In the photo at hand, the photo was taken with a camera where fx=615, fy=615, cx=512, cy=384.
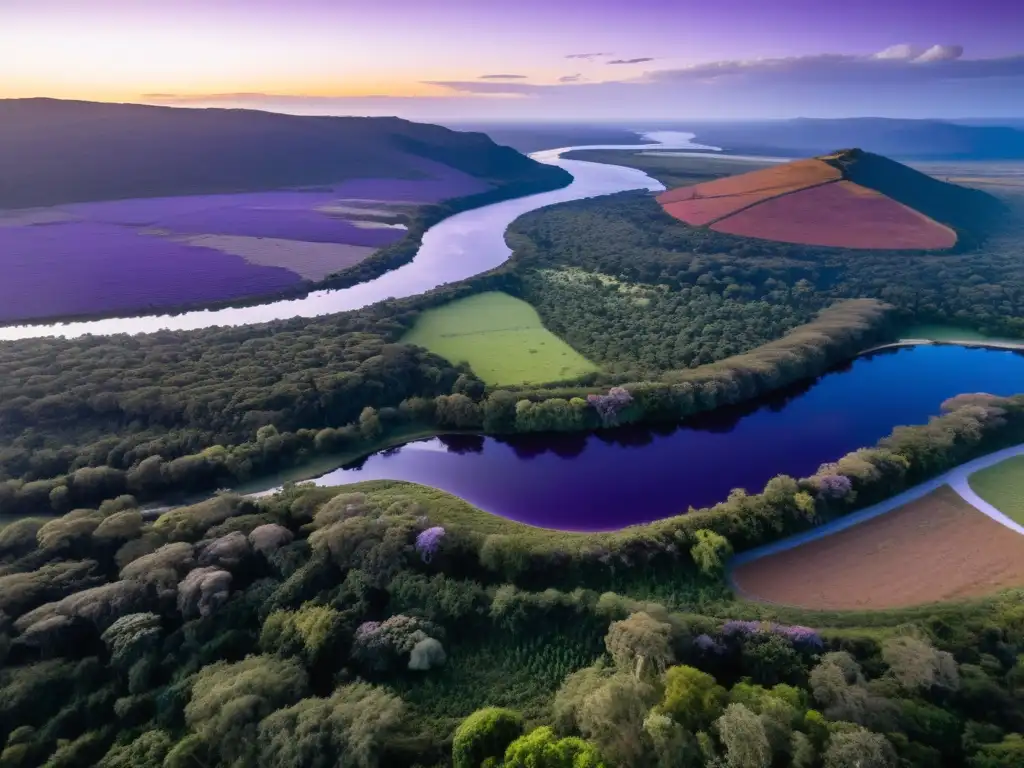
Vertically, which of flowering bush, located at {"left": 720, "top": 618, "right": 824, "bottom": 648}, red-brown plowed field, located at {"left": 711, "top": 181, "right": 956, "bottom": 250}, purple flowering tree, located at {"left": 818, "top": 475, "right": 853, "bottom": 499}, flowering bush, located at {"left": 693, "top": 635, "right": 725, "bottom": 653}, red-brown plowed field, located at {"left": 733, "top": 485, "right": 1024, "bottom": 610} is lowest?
red-brown plowed field, located at {"left": 733, "top": 485, "right": 1024, "bottom": 610}

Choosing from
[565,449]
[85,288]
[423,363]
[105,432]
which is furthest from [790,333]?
[85,288]

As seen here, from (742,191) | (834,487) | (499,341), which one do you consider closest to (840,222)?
(742,191)

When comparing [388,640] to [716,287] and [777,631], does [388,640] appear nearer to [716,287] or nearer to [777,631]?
[777,631]

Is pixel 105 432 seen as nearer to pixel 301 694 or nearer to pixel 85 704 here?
pixel 85 704

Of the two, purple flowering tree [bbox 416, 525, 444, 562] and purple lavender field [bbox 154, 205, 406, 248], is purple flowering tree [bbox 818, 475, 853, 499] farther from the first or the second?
purple lavender field [bbox 154, 205, 406, 248]

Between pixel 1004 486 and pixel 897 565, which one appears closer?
pixel 897 565

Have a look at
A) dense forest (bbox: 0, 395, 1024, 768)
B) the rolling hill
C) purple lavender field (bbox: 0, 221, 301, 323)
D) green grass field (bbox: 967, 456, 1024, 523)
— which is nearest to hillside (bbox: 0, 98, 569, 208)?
purple lavender field (bbox: 0, 221, 301, 323)

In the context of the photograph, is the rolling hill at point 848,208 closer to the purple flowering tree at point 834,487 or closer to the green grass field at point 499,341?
the green grass field at point 499,341
